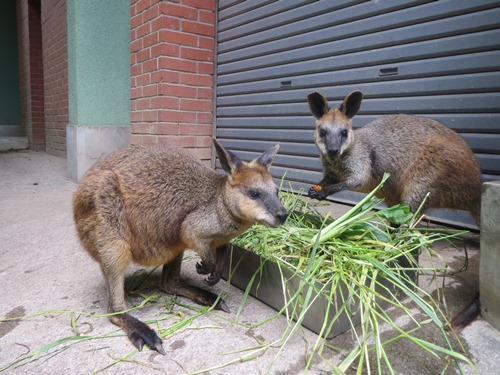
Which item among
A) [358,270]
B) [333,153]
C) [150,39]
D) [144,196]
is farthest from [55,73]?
[358,270]

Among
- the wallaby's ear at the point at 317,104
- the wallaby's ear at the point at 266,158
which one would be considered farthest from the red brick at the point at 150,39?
the wallaby's ear at the point at 266,158

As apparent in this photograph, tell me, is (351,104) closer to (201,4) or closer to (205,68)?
(205,68)

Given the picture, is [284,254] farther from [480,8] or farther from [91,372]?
[480,8]

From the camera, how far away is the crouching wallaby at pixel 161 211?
2098 mm

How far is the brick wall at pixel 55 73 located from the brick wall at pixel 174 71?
3.50 metres

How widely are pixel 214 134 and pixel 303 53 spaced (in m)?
2.00

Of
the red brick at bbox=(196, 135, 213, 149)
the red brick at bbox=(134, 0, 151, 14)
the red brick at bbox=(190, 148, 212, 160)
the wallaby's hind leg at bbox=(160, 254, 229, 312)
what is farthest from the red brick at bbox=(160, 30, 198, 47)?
the wallaby's hind leg at bbox=(160, 254, 229, 312)

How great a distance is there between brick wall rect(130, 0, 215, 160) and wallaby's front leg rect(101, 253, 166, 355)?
3.69m

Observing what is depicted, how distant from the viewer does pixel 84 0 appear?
606cm

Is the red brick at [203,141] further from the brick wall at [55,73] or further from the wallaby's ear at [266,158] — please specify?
the brick wall at [55,73]

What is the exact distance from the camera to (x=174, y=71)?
5.58 m

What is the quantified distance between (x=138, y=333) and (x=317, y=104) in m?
2.37

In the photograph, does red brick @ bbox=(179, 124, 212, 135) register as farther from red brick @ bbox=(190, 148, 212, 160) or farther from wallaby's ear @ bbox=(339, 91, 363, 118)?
wallaby's ear @ bbox=(339, 91, 363, 118)

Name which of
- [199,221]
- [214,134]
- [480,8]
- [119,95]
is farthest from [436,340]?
[119,95]
